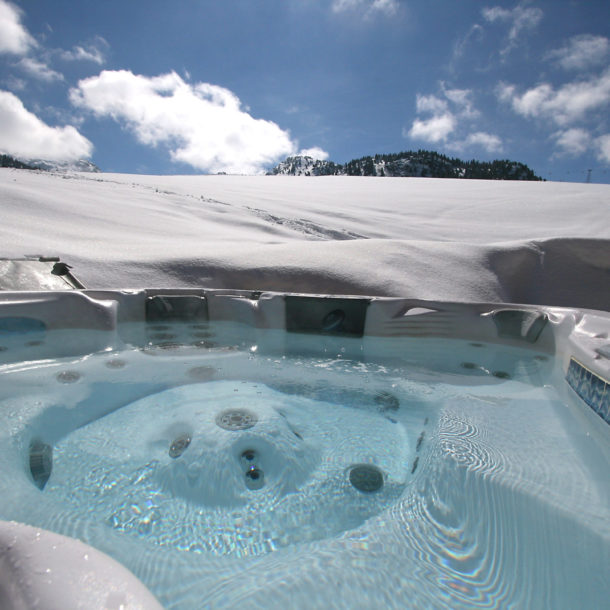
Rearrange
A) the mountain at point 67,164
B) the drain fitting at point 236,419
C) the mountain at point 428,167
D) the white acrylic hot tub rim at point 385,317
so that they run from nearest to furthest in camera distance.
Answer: the drain fitting at point 236,419 < the white acrylic hot tub rim at point 385,317 < the mountain at point 428,167 < the mountain at point 67,164

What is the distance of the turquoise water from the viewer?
604mm

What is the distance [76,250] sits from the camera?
Result: 8.66ft

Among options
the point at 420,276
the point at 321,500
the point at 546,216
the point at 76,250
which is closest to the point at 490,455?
the point at 321,500


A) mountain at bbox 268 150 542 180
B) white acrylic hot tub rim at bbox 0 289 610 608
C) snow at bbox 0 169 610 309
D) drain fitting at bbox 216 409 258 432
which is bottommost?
drain fitting at bbox 216 409 258 432

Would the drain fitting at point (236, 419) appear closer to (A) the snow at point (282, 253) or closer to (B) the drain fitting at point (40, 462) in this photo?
(B) the drain fitting at point (40, 462)

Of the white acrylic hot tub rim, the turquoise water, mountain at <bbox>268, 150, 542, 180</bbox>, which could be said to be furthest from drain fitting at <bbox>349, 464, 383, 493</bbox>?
mountain at <bbox>268, 150, 542, 180</bbox>

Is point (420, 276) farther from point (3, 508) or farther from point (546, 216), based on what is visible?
point (546, 216)

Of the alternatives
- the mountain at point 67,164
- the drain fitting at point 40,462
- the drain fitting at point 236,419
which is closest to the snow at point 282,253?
the drain fitting at point 236,419

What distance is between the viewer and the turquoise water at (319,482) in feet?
1.98

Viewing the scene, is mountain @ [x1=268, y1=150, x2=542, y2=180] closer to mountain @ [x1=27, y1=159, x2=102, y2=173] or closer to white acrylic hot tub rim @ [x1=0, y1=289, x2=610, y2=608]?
white acrylic hot tub rim @ [x1=0, y1=289, x2=610, y2=608]

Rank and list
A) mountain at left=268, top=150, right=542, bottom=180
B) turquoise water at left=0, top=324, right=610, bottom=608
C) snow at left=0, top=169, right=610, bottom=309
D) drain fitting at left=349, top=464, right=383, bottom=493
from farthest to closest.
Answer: mountain at left=268, top=150, right=542, bottom=180 < snow at left=0, top=169, right=610, bottom=309 < drain fitting at left=349, top=464, right=383, bottom=493 < turquoise water at left=0, top=324, right=610, bottom=608

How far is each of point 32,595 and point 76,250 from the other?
8.98 ft

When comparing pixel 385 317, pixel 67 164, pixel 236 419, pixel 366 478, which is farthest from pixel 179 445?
pixel 67 164

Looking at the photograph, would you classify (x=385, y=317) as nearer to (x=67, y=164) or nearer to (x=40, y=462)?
(x=40, y=462)
